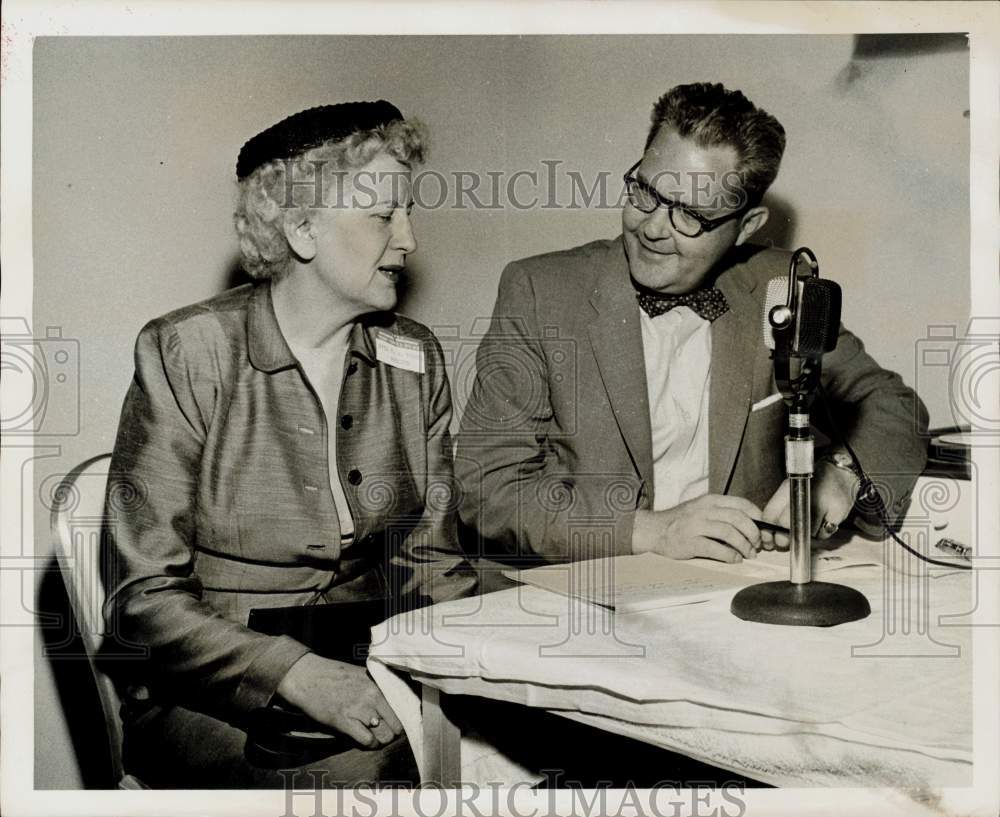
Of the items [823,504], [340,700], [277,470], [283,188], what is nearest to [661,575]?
[823,504]

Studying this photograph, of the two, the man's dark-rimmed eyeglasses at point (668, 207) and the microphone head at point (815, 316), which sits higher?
the man's dark-rimmed eyeglasses at point (668, 207)

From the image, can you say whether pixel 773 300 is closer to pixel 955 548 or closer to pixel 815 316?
pixel 815 316

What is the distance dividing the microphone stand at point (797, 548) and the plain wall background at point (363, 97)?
19.1 inches

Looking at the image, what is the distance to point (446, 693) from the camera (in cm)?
178

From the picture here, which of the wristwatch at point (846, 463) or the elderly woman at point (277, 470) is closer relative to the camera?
the elderly woman at point (277, 470)

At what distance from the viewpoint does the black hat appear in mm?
2029

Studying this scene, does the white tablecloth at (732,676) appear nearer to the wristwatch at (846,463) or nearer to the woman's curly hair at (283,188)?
the wristwatch at (846,463)

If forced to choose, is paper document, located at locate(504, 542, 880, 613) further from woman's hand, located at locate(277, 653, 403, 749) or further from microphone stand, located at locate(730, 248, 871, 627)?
woman's hand, located at locate(277, 653, 403, 749)

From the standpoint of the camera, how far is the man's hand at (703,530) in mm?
1978

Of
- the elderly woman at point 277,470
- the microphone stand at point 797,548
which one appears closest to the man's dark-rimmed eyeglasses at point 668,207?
the microphone stand at point 797,548

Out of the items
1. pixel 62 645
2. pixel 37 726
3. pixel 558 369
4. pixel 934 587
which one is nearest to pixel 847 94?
pixel 558 369

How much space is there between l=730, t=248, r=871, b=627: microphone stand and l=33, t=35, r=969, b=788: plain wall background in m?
0.49

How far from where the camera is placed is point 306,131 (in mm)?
2031

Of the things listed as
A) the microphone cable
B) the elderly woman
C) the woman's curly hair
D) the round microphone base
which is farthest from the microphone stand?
the woman's curly hair
